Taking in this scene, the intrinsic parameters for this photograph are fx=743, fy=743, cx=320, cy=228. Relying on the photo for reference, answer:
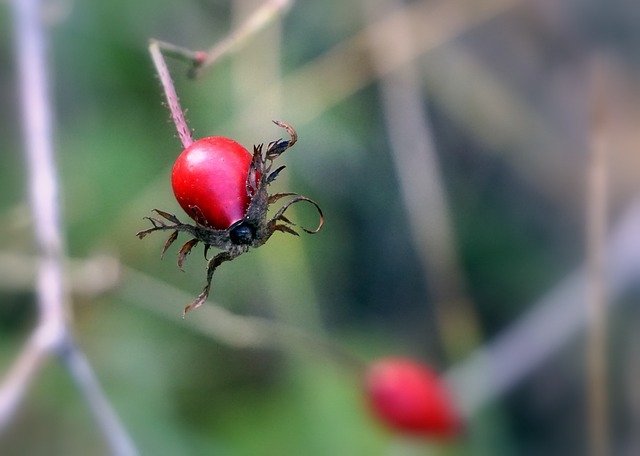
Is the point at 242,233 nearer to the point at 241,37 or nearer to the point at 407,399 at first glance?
the point at 241,37

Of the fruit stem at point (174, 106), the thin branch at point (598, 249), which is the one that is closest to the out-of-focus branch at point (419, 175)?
the thin branch at point (598, 249)

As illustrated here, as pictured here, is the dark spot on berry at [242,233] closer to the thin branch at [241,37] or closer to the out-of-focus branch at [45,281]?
the thin branch at [241,37]

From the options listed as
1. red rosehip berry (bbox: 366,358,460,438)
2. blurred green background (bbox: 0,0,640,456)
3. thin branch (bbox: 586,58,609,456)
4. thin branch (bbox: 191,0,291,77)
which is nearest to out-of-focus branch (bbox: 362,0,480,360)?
blurred green background (bbox: 0,0,640,456)

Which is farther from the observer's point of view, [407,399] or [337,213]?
[337,213]

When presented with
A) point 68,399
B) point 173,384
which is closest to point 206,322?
point 173,384

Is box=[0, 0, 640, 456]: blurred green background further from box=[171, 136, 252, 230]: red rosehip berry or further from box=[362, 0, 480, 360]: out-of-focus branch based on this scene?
box=[171, 136, 252, 230]: red rosehip berry

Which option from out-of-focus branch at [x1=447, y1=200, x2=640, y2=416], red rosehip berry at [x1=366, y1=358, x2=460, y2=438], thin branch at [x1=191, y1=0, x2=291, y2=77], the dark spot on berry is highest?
out-of-focus branch at [x1=447, y1=200, x2=640, y2=416]

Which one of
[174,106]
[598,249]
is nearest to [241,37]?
[174,106]
